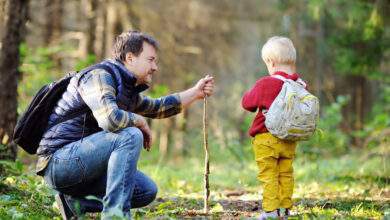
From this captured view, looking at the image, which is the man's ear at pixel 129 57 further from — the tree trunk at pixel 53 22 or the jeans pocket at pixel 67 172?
the tree trunk at pixel 53 22

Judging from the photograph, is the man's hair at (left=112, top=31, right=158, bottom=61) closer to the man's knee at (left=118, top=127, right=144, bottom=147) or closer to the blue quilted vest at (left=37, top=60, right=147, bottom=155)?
the blue quilted vest at (left=37, top=60, right=147, bottom=155)

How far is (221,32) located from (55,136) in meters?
13.1

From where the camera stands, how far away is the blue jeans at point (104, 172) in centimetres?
405

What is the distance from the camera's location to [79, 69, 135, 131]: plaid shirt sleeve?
13.4ft

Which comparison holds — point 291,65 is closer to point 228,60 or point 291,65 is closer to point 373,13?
point 373,13

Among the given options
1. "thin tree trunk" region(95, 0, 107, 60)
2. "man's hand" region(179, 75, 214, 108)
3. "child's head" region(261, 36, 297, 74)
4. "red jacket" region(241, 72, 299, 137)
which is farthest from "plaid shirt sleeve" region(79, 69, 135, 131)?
"thin tree trunk" region(95, 0, 107, 60)

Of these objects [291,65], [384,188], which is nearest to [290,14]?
[384,188]

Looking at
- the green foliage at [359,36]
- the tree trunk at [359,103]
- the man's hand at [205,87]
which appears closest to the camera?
the man's hand at [205,87]

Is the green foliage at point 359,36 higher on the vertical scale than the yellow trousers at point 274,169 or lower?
higher

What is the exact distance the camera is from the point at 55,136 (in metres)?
4.39

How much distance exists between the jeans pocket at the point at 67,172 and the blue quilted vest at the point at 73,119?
5.6 inches

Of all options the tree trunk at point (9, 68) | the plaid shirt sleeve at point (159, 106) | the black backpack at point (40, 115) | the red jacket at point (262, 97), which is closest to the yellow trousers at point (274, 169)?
the red jacket at point (262, 97)

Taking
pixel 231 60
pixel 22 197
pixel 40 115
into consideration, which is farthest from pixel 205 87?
pixel 231 60

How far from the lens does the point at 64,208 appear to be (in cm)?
461
